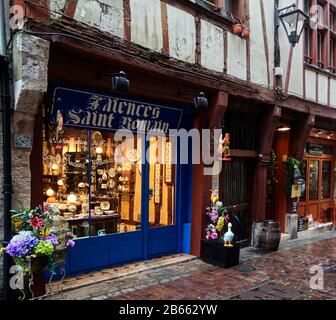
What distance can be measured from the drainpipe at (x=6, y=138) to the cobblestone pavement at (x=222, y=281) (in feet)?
3.85

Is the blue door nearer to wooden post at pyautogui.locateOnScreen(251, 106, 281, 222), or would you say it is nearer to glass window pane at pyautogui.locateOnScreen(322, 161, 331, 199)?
wooden post at pyautogui.locateOnScreen(251, 106, 281, 222)

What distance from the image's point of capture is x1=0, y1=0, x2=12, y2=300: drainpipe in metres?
4.03

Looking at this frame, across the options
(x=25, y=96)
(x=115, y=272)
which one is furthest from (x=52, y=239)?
(x=115, y=272)

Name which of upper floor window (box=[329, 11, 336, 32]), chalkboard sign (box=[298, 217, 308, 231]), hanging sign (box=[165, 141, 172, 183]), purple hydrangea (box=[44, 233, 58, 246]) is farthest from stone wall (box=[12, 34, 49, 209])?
upper floor window (box=[329, 11, 336, 32])

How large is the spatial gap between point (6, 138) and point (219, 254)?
13.3ft

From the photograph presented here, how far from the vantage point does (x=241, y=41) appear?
23.3ft

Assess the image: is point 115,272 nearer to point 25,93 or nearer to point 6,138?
point 6,138

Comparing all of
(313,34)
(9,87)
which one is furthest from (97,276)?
(313,34)

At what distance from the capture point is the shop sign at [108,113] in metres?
5.09

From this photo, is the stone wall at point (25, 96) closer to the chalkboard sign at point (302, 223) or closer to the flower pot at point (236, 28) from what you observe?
the flower pot at point (236, 28)

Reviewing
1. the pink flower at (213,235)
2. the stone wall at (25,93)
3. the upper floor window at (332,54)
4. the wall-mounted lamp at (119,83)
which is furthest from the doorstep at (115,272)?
the upper floor window at (332,54)

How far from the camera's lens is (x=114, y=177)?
6109mm

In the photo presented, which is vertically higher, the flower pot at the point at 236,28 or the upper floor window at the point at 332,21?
the upper floor window at the point at 332,21

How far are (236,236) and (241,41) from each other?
3.98 meters
